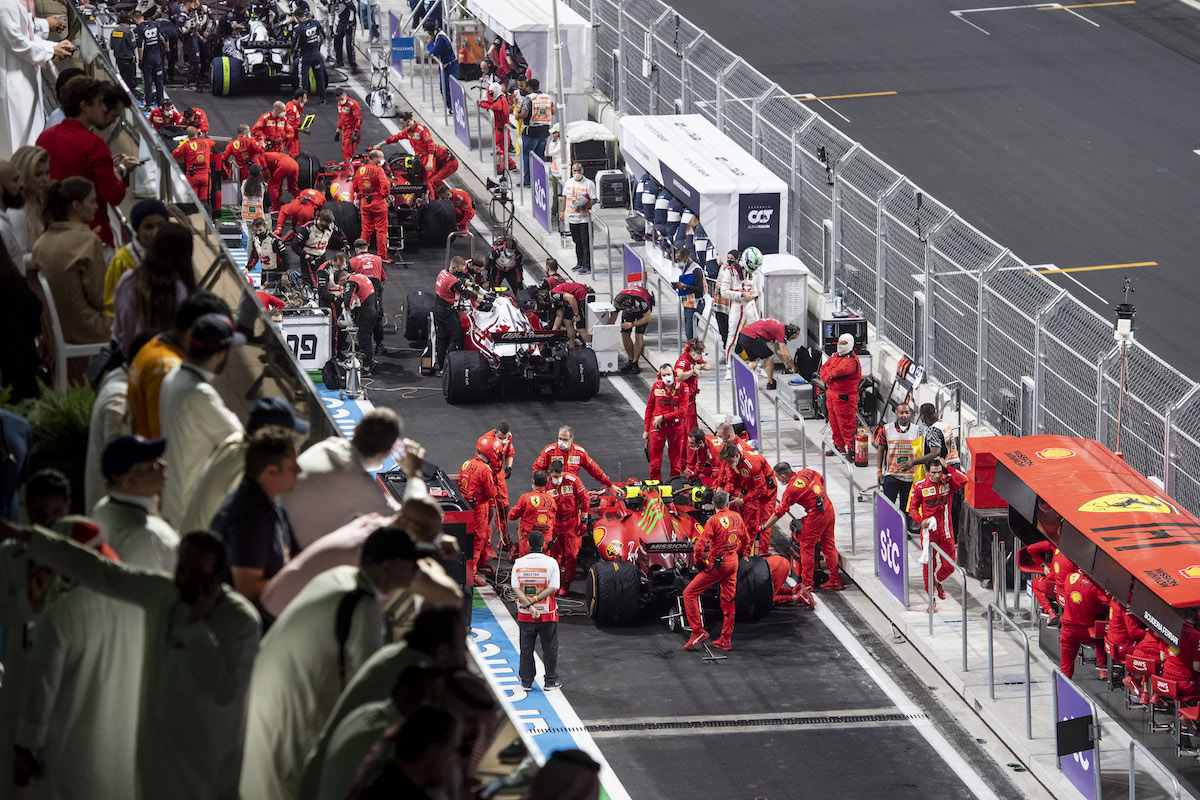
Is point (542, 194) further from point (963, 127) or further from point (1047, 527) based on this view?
point (1047, 527)

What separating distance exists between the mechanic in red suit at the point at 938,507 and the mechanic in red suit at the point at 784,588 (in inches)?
48.7

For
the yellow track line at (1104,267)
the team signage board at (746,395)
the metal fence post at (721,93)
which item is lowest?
the yellow track line at (1104,267)

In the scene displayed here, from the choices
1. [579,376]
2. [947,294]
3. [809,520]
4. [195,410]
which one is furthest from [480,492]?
[195,410]

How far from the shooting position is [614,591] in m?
19.6

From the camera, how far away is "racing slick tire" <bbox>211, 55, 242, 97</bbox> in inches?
1582

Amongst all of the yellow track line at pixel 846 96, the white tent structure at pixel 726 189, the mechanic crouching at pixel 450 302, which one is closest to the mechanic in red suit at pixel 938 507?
the mechanic crouching at pixel 450 302

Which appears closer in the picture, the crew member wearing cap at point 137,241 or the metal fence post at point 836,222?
the crew member wearing cap at point 137,241

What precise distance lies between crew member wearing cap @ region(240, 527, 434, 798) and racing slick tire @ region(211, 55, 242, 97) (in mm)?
35017

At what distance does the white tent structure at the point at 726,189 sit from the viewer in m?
27.7

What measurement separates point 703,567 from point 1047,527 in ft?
10.6

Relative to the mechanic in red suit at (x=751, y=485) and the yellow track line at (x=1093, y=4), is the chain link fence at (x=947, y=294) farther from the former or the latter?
the yellow track line at (x=1093, y=4)

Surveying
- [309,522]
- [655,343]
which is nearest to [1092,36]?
[655,343]

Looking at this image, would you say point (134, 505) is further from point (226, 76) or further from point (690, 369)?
point (226, 76)

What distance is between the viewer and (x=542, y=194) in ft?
108
